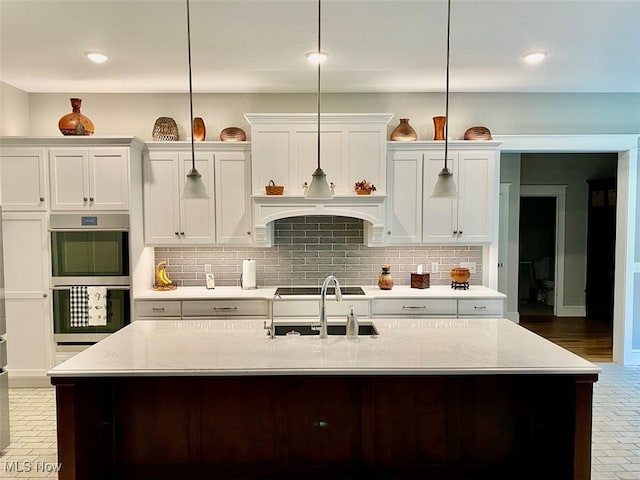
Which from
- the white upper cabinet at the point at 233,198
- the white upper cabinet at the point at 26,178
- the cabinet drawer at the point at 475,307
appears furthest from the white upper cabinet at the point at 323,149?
the white upper cabinet at the point at 26,178

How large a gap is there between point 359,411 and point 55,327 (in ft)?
10.3

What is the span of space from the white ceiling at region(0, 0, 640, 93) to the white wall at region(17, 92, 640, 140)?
0.40 feet

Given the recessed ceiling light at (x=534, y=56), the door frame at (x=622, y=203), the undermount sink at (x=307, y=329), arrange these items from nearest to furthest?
1. the undermount sink at (x=307, y=329)
2. the recessed ceiling light at (x=534, y=56)
3. the door frame at (x=622, y=203)

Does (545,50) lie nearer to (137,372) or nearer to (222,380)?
(222,380)

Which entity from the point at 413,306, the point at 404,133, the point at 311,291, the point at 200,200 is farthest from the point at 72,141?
the point at 413,306

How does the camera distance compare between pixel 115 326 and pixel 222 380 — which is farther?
pixel 115 326

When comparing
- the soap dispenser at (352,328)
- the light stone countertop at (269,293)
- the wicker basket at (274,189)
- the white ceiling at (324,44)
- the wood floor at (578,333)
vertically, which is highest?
the white ceiling at (324,44)

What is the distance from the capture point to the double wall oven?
400 cm

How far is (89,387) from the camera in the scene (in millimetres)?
2248

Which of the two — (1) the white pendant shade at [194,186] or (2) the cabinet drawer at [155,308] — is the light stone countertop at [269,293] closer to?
(2) the cabinet drawer at [155,308]

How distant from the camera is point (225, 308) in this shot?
13.4ft

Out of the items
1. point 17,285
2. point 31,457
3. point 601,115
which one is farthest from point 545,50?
point 17,285

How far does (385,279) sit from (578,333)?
3.59m

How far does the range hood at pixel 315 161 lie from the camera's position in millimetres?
4180
